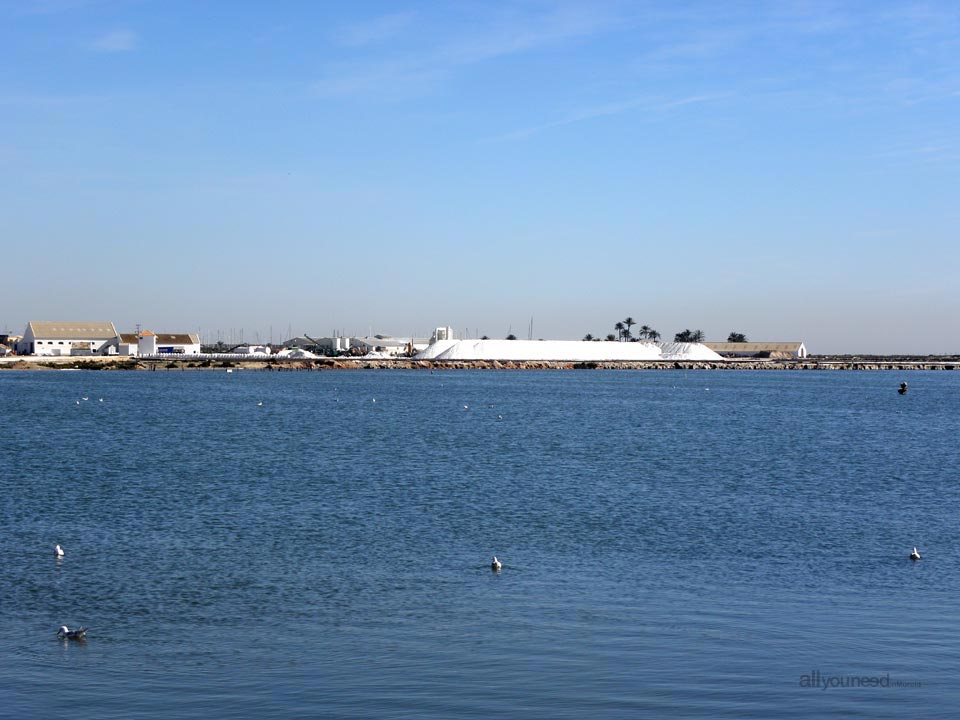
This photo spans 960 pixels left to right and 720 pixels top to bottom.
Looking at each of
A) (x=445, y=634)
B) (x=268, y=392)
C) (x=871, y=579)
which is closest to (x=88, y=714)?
(x=445, y=634)

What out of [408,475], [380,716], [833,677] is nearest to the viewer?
[380,716]

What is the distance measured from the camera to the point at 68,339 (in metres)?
194

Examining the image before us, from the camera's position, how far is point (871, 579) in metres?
20.6

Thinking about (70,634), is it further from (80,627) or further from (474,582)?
(474,582)

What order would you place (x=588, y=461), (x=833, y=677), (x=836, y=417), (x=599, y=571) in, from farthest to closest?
1. (x=836, y=417)
2. (x=588, y=461)
3. (x=599, y=571)
4. (x=833, y=677)

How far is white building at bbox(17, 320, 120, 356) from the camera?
192m

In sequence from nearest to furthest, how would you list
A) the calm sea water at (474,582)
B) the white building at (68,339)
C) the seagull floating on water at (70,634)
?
the calm sea water at (474,582), the seagull floating on water at (70,634), the white building at (68,339)

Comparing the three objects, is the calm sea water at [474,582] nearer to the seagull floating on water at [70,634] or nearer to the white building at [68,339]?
the seagull floating on water at [70,634]

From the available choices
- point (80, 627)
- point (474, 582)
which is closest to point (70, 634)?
point (80, 627)

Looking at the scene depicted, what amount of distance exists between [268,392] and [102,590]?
87.3 meters

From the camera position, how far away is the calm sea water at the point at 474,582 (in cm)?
1412

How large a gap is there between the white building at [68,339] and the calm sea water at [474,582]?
155 m

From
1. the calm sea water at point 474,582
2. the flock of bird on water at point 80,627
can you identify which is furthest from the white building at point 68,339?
the flock of bird on water at point 80,627

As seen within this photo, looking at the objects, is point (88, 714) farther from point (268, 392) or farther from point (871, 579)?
point (268, 392)
